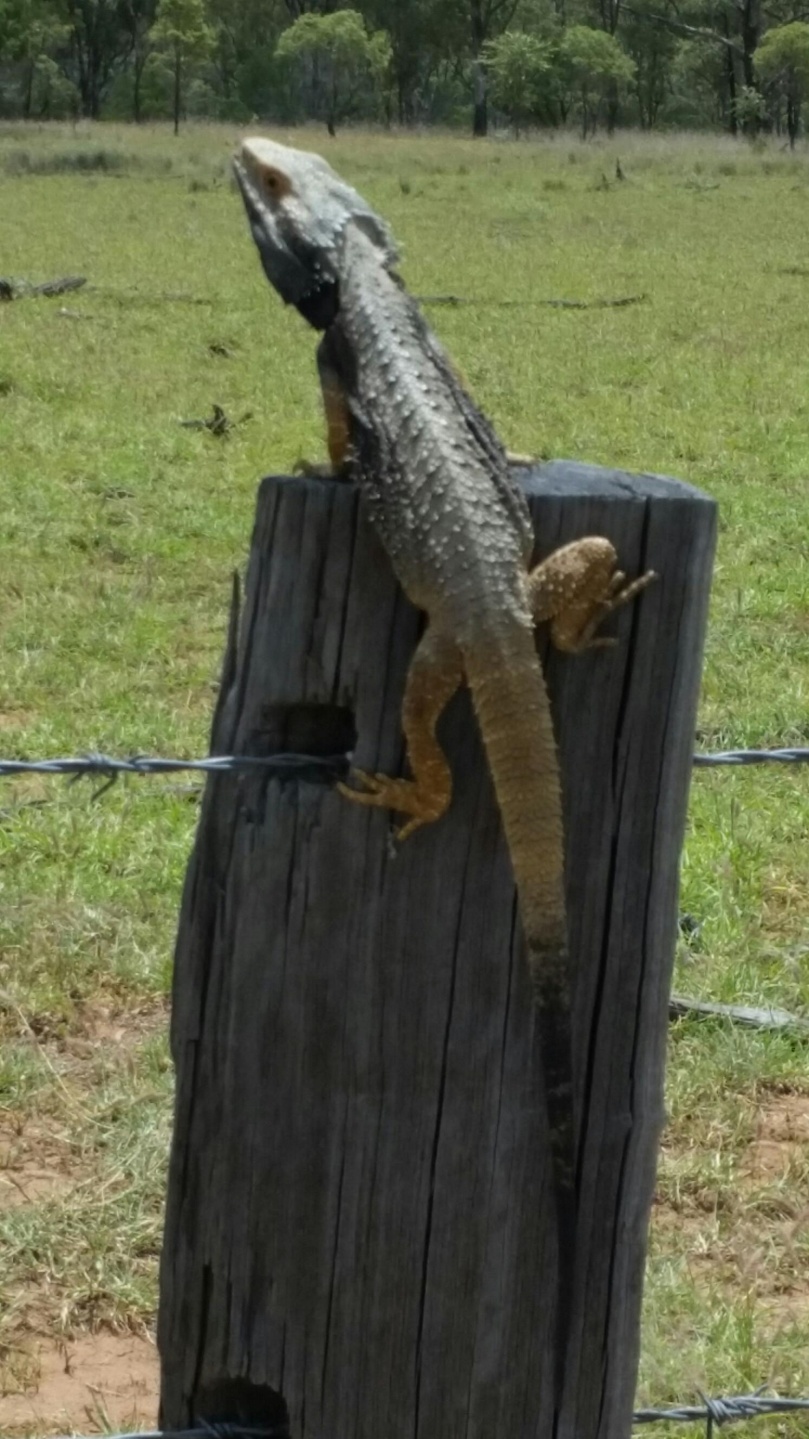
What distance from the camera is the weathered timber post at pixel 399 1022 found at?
5.99 feet

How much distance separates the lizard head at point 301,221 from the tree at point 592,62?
64.0 meters

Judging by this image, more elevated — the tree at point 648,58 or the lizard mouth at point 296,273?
the tree at point 648,58

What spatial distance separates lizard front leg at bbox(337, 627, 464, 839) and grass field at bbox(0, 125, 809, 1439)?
1.62m

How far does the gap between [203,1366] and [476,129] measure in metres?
67.3

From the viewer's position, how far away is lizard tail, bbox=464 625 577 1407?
5.85 feet

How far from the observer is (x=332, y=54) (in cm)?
6425

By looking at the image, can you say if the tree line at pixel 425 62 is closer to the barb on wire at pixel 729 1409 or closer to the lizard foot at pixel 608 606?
the barb on wire at pixel 729 1409

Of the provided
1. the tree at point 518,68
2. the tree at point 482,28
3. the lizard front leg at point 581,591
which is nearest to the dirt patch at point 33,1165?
the lizard front leg at point 581,591

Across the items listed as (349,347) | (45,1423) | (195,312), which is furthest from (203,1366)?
(195,312)

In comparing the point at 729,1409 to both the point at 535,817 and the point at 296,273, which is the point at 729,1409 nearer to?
the point at 535,817

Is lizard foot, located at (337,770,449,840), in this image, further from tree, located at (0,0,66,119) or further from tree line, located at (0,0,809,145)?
tree, located at (0,0,66,119)

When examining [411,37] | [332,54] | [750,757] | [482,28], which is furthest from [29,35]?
[750,757]

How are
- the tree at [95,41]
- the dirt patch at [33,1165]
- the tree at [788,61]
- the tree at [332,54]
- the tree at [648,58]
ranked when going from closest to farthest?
the dirt patch at [33,1165]
the tree at [788,61]
the tree at [332,54]
the tree at [95,41]
the tree at [648,58]

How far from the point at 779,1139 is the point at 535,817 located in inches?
94.7
